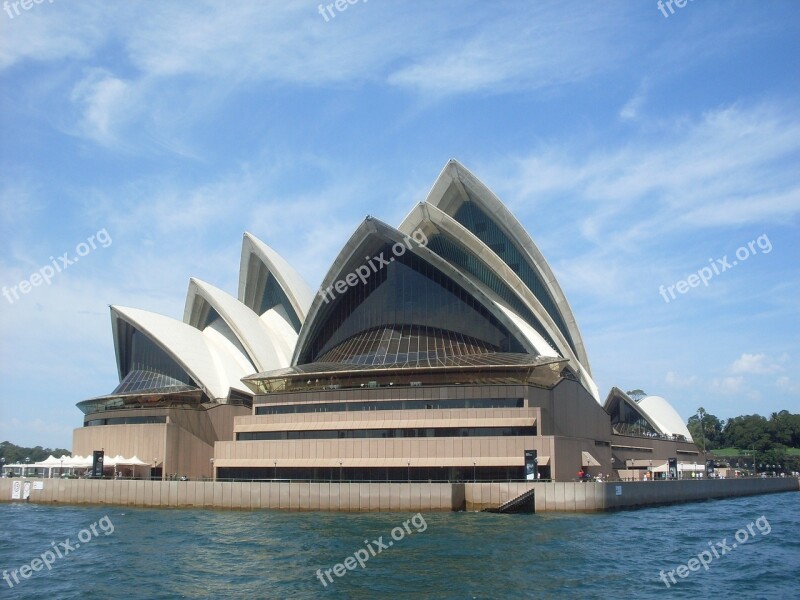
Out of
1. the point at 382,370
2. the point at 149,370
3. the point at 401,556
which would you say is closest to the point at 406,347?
the point at 382,370

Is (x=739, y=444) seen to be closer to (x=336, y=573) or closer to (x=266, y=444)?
(x=266, y=444)

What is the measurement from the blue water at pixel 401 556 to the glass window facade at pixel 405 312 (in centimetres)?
1779

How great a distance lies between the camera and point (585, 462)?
5331cm

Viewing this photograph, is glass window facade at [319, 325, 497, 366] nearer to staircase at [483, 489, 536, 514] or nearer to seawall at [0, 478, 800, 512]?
seawall at [0, 478, 800, 512]

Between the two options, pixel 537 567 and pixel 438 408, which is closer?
pixel 537 567

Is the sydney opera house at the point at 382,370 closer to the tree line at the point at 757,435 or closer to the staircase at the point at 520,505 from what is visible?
the staircase at the point at 520,505

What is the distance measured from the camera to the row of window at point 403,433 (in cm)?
4925

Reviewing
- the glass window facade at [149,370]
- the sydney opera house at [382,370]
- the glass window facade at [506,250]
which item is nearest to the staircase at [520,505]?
the sydney opera house at [382,370]

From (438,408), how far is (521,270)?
18854mm

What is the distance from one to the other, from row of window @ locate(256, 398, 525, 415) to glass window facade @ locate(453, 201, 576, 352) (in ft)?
56.7

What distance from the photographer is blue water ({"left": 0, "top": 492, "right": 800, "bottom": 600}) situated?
24.5 meters

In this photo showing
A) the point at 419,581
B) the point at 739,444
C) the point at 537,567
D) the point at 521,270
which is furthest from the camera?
the point at 739,444

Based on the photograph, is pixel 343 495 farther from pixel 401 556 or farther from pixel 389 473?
pixel 401 556

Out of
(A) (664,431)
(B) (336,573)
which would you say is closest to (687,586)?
(B) (336,573)
